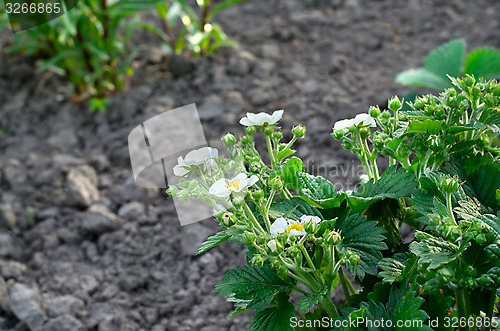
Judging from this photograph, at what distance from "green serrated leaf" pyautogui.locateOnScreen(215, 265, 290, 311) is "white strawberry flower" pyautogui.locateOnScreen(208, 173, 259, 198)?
19 centimetres

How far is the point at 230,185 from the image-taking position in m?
0.99

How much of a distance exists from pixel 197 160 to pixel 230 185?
0.12 meters

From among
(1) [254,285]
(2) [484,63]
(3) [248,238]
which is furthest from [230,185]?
(2) [484,63]

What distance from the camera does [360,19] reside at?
10.0 feet

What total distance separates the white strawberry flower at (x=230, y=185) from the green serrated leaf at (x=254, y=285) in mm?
194

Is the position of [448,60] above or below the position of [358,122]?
below

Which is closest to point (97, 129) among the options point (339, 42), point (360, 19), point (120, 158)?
point (120, 158)

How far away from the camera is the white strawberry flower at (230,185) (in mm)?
967

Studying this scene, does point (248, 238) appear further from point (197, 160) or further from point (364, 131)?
point (364, 131)

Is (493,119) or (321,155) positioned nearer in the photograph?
(493,119)

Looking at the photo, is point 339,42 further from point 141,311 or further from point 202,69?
point 141,311

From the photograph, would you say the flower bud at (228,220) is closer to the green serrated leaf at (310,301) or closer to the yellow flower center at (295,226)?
the yellow flower center at (295,226)

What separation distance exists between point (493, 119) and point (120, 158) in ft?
5.41

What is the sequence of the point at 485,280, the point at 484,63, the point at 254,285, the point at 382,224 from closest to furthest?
the point at 485,280 → the point at 254,285 → the point at 382,224 → the point at 484,63
